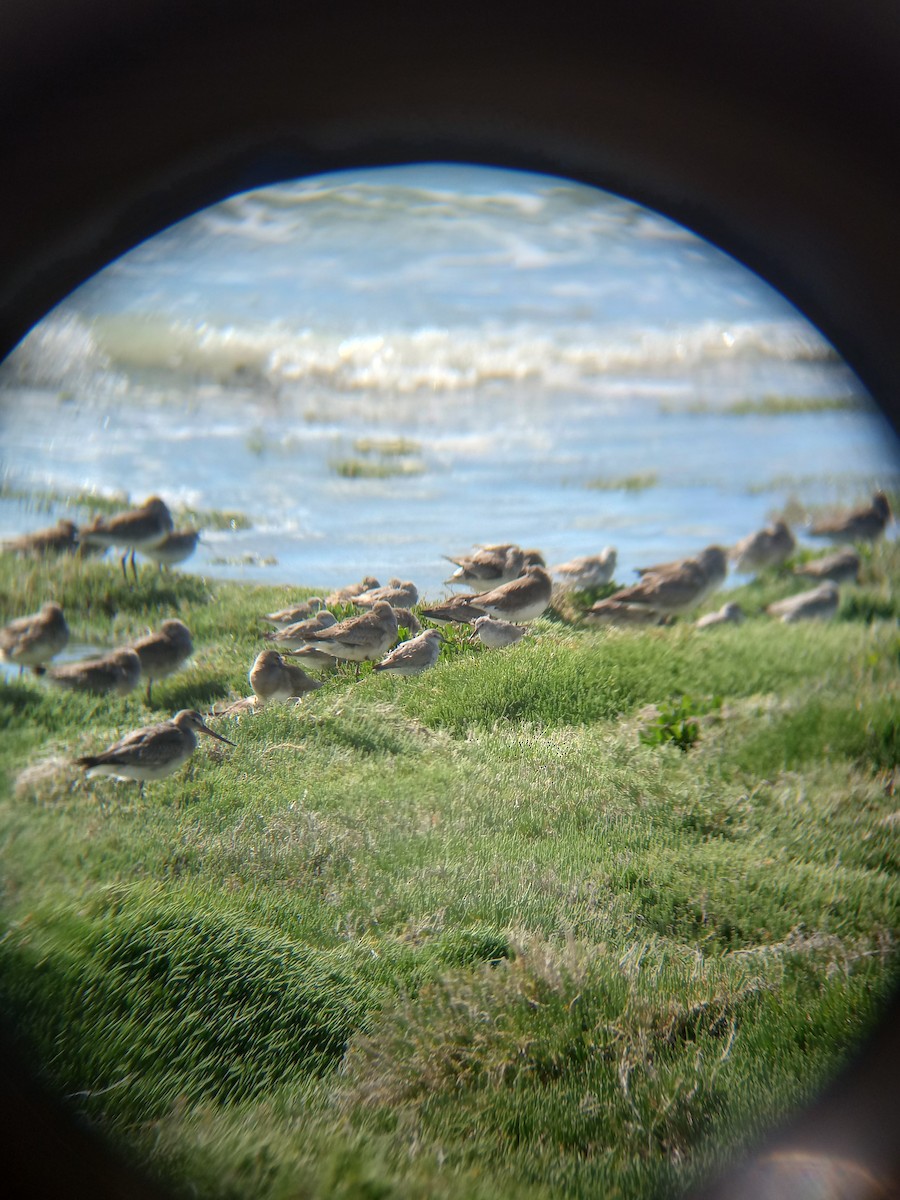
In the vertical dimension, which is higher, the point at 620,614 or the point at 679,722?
the point at 620,614

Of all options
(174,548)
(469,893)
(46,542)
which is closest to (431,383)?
(174,548)

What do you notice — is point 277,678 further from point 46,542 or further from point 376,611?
point 46,542

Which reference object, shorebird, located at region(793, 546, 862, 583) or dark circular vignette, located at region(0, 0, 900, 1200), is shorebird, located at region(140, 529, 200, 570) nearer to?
dark circular vignette, located at region(0, 0, 900, 1200)

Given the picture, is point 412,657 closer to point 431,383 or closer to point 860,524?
point 431,383

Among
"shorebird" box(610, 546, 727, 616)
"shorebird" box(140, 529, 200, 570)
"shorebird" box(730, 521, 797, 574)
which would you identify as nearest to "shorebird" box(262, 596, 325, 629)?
"shorebird" box(140, 529, 200, 570)

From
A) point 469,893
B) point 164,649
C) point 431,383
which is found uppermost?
point 431,383

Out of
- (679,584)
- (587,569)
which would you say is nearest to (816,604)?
(679,584)

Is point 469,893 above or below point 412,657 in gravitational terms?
below
